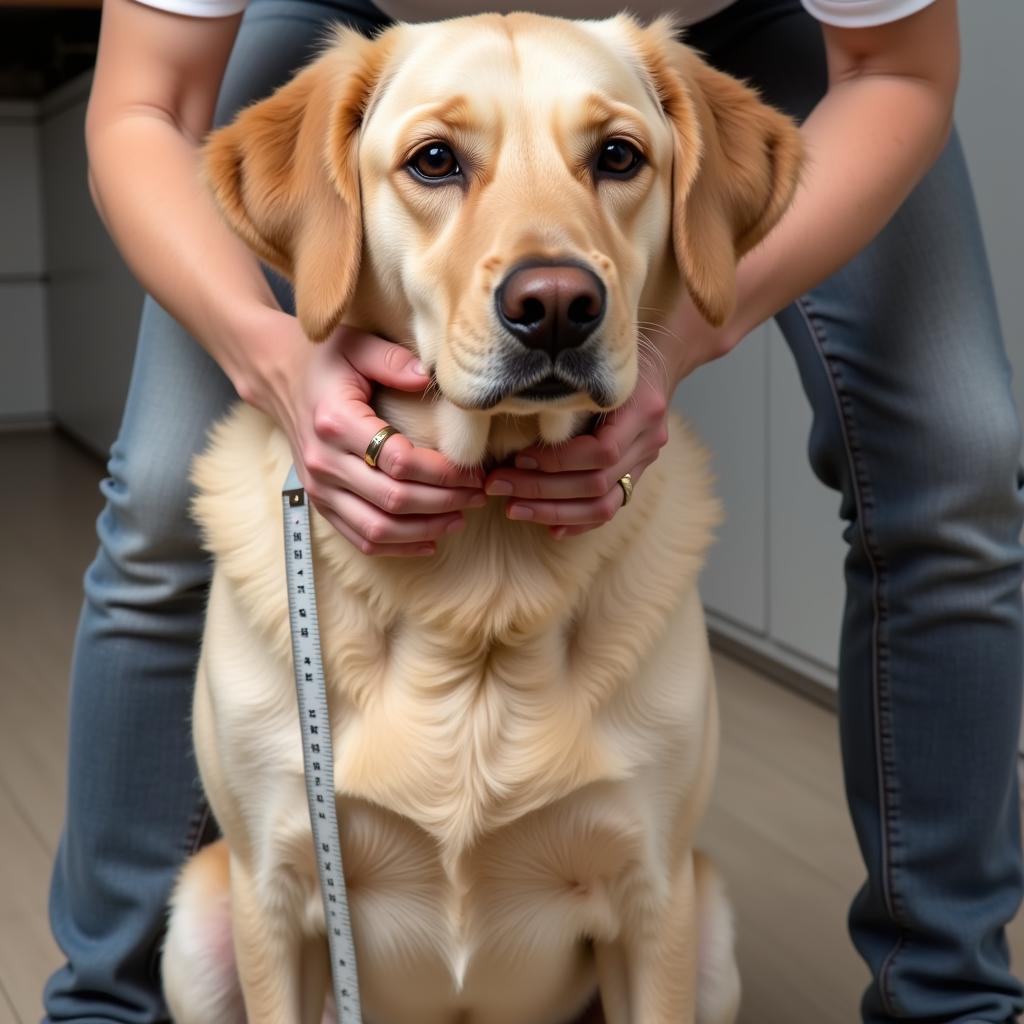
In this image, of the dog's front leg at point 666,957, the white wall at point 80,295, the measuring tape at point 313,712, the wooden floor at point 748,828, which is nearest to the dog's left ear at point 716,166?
the measuring tape at point 313,712

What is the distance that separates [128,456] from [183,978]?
43cm

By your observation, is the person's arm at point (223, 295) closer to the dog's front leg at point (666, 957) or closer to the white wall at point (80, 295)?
the dog's front leg at point (666, 957)

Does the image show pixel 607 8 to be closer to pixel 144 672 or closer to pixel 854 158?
pixel 854 158

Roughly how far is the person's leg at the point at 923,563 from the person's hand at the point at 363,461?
409 millimetres

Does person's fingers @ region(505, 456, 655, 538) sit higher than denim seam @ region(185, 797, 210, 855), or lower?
higher

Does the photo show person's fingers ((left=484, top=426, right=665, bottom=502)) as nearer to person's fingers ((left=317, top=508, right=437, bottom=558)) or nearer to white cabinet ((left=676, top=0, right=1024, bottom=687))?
person's fingers ((left=317, top=508, right=437, bottom=558))

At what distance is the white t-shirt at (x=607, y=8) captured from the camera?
1.21 metres

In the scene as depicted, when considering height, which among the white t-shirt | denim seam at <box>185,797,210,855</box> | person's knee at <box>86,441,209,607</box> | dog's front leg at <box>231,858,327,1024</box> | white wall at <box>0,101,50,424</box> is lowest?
white wall at <box>0,101,50,424</box>

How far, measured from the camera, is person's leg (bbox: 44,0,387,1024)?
4.26ft

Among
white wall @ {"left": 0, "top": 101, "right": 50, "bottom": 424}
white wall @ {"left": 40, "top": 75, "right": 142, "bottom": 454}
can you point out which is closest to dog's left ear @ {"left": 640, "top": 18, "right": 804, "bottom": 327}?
white wall @ {"left": 40, "top": 75, "right": 142, "bottom": 454}

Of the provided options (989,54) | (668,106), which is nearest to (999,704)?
(668,106)

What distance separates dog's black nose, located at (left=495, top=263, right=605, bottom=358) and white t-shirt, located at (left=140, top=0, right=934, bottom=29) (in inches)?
17.5

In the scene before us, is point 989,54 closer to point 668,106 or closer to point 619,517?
point 668,106

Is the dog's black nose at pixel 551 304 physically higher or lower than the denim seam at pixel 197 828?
higher
